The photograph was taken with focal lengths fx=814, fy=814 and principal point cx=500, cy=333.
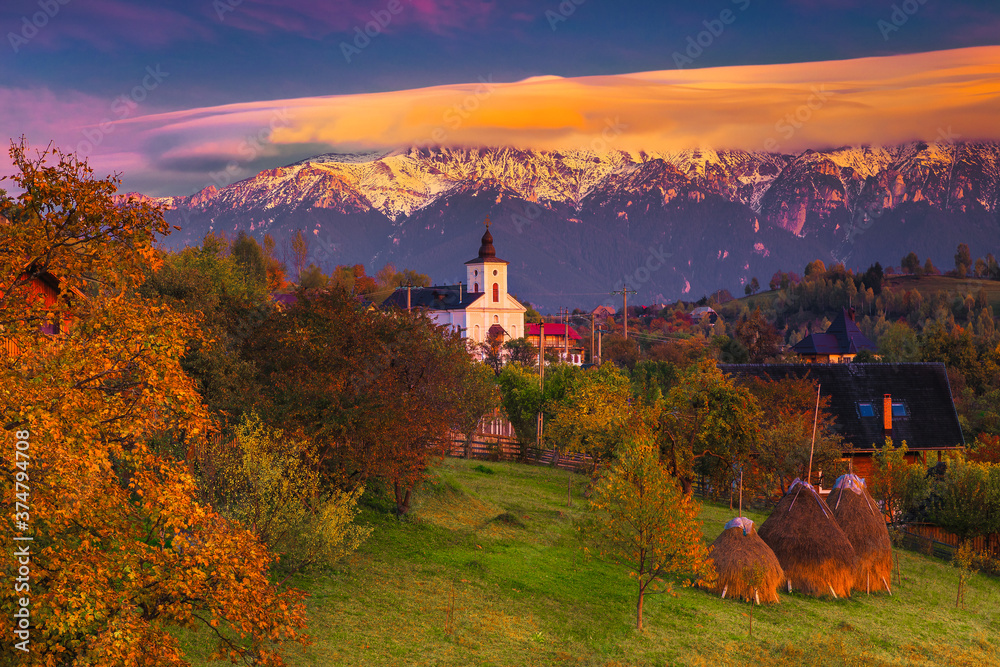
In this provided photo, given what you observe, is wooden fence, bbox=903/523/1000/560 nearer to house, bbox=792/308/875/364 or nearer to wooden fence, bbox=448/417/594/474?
wooden fence, bbox=448/417/594/474

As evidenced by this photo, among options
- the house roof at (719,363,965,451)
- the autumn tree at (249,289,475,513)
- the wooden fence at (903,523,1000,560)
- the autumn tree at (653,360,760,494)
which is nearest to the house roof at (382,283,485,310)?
the house roof at (719,363,965,451)

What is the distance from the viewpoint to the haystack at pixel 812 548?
30.8 m

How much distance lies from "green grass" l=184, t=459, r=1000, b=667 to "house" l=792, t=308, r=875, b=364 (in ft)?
311

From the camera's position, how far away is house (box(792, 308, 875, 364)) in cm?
12544

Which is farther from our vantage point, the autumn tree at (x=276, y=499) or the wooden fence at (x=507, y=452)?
the wooden fence at (x=507, y=452)

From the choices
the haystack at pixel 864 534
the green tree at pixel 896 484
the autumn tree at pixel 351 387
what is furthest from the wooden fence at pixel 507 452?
the autumn tree at pixel 351 387

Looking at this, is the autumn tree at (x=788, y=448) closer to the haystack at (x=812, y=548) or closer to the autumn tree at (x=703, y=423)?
the autumn tree at (x=703, y=423)

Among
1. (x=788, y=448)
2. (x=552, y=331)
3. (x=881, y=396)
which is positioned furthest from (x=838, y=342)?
(x=788, y=448)

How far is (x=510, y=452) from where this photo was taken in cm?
5425

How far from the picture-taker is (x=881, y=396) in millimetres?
54688

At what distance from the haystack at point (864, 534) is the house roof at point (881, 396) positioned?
687 inches

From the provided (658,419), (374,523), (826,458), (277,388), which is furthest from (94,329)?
(826,458)

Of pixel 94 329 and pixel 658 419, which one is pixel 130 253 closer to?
pixel 94 329

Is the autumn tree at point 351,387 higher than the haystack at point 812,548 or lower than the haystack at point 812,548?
higher
